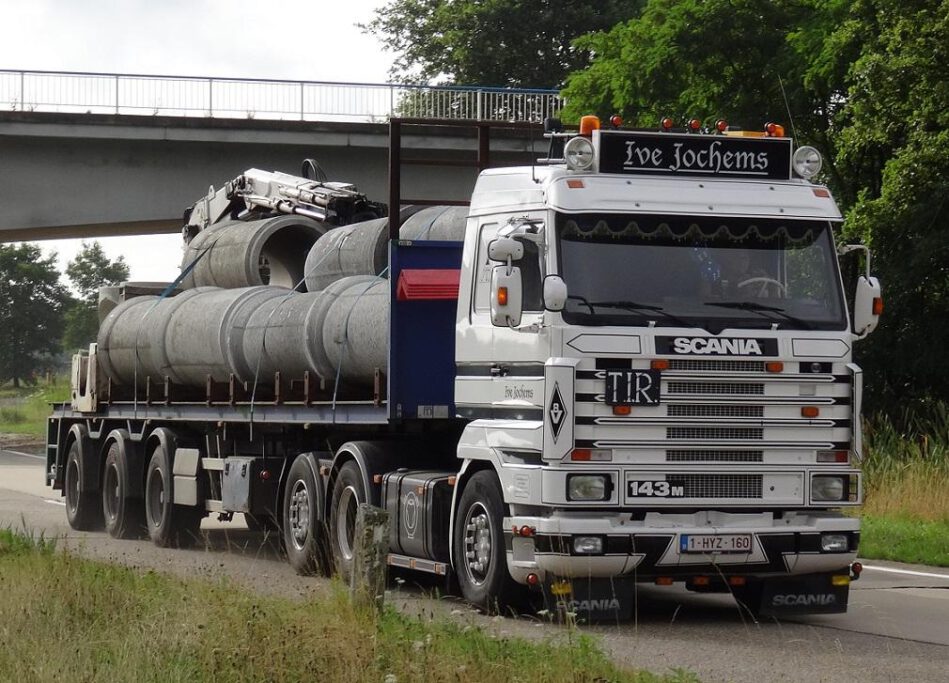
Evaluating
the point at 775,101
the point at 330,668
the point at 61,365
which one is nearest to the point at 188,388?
the point at 330,668

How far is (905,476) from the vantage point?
20688mm

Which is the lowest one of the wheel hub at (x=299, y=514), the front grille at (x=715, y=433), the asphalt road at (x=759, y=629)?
the asphalt road at (x=759, y=629)

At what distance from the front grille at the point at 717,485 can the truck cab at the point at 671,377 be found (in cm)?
1

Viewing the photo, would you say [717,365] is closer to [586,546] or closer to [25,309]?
[586,546]

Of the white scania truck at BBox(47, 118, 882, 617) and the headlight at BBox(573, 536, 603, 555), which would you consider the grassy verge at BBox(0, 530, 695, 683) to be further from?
the white scania truck at BBox(47, 118, 882, 617)

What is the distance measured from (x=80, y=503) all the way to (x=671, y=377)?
11464 millimetres

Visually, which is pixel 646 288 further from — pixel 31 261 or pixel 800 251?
pixel 31 261

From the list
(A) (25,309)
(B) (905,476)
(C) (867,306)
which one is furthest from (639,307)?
(A) (25,309)

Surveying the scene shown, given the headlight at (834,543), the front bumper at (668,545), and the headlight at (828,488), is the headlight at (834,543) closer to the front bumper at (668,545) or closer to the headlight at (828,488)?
the front bumper at (668,545)

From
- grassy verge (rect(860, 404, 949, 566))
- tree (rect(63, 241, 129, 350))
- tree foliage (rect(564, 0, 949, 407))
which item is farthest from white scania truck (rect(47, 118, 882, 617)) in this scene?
tree (rect(63, 241, 129, 350))

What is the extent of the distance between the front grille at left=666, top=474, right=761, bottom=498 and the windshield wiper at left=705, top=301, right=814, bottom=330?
1.05 meters

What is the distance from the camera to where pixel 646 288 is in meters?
11.7

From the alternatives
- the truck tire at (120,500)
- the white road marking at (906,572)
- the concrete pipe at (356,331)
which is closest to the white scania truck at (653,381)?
the concrete pipe at (356,331)

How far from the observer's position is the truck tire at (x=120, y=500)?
65.5ft
